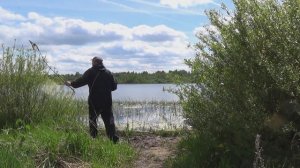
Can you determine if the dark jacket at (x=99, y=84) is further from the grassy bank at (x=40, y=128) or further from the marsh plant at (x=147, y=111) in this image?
the marsh plant at (x=147, y=111)

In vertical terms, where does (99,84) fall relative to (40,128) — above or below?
above

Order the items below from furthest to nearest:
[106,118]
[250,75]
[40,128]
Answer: [106,118] → [40,128] → [250,75]

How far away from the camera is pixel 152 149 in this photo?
1151 centimetres

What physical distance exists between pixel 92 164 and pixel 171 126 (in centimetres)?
641

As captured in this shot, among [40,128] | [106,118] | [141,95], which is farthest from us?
[141,95]

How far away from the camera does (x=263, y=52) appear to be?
24.3 feet

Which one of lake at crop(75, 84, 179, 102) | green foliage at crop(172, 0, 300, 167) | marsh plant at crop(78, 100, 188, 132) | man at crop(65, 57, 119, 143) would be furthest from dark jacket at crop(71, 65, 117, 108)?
marsh plant at crop(78, 100, 188, 132)

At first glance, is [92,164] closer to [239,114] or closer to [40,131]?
[40,131]

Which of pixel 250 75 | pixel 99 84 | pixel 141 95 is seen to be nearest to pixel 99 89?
pixel 99 84

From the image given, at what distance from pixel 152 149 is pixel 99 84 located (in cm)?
180

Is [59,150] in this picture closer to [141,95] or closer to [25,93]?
[25,93]

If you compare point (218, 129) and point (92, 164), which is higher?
point (218, 129)

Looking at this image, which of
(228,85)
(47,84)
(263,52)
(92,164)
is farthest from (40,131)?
(263,52)

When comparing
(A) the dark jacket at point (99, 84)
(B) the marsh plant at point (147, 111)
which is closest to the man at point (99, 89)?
(A) the dark jacket at point (99, 84)
